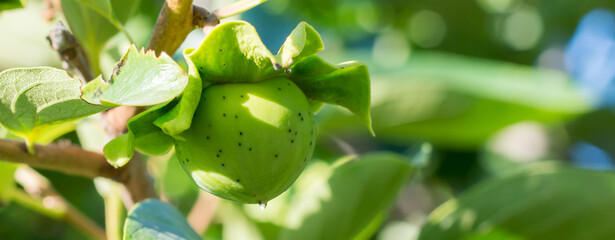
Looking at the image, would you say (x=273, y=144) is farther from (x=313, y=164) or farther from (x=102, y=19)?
(x=313, y=164)

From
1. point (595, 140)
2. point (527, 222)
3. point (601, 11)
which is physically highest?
point (601, 11)

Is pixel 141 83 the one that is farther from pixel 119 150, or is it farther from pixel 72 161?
pixel 72 161

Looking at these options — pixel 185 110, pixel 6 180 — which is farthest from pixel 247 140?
pixel 6 180

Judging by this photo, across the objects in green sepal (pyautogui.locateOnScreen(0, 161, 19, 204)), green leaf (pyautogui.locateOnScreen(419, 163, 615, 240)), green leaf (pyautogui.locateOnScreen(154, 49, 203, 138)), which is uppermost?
green leaf (pyautogui.locateOnScreen(154, 49, 203, 138))

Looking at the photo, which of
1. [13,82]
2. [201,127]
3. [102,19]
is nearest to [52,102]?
[13,82]

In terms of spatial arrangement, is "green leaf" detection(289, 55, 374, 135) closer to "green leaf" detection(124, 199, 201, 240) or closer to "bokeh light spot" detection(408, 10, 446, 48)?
"green leaf" detection(124, 199, 201, 240)

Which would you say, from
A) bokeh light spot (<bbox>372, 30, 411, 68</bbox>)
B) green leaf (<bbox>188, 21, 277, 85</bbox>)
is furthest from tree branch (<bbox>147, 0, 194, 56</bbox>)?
bokeh light spot (<bbox>372, 30, 411, 68</bbox>)

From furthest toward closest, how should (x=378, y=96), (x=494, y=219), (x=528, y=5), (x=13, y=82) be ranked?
(x=528, y=5) → (x=378, y=96) → (x=494, y=219) → (x=13, y=82)
